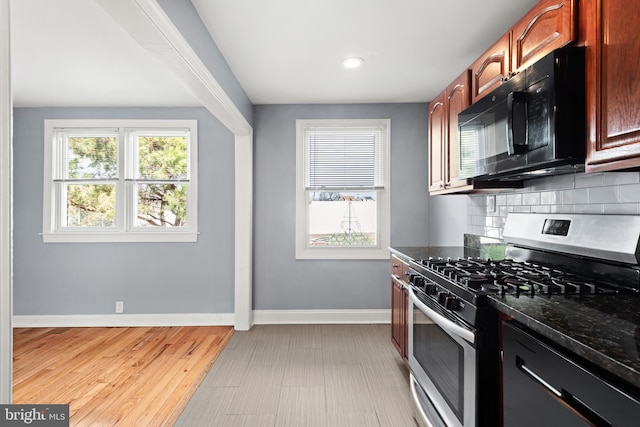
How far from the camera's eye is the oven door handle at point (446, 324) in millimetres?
1463

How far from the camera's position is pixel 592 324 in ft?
3.42

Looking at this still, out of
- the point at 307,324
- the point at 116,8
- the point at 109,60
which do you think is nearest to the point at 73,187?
the point at 109,60

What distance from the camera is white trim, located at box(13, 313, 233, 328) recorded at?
4.04 m

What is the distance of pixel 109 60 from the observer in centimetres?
294

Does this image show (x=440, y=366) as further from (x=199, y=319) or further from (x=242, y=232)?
(x=199, y=319)

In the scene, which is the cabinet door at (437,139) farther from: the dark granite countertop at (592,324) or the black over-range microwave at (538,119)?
the dark granite countertop at (592,324)

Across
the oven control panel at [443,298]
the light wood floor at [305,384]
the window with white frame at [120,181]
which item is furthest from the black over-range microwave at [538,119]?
the window with white frame at [120,181]

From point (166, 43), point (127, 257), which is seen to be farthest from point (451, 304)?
point (127, 257)

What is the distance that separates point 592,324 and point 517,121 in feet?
3.15

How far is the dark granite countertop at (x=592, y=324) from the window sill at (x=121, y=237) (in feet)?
11.4

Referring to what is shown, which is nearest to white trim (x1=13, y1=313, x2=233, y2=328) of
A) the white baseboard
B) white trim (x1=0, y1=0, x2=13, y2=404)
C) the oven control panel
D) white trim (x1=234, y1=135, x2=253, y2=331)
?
the white baseboard

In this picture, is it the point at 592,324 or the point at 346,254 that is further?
the point at 346,254

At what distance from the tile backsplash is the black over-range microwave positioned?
0.15 meters

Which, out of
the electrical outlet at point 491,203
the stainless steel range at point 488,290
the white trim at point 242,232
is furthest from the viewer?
the white trim at point 242,232
